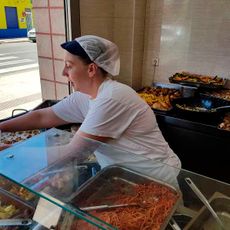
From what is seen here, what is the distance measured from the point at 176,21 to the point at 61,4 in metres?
1.02

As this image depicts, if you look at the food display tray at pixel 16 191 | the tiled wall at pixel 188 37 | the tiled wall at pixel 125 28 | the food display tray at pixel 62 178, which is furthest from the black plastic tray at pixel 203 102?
the food display tray at pixel 16 191

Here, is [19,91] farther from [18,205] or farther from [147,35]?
[18,205]

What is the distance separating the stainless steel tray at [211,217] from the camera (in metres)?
0.75

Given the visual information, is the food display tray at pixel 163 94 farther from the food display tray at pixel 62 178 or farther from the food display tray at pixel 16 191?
the food display tray at pixel 16 191

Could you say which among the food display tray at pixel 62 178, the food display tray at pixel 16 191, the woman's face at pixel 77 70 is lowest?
the food display tray at pixel 16 191

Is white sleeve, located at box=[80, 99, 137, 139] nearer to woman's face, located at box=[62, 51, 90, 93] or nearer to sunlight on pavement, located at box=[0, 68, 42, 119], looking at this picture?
woman's face, located at box=[62, 51, 90, 93]

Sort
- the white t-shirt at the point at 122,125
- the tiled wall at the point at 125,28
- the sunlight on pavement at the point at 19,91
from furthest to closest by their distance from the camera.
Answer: the sunlight on pavement at the point at 19,91 → the tiled wall at the point at 125,28 → the white t-shirt at the point at 122,125

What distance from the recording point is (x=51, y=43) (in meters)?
1.98

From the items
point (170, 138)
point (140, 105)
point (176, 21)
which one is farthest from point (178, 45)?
point (140, 105)

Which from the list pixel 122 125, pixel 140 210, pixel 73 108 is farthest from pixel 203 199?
pixel 73 108

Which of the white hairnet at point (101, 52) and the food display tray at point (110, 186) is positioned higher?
the white hairnet at point (101, 52)

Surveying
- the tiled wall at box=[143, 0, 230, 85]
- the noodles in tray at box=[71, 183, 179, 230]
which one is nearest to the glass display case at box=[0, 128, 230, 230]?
the noodles in tray at box=[71, 183, 179, 230]

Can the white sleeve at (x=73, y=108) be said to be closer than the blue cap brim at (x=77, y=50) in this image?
No

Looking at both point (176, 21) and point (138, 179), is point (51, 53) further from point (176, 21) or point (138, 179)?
point (138, 179)
